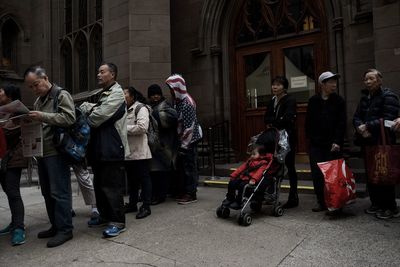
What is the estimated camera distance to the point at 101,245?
4.10m

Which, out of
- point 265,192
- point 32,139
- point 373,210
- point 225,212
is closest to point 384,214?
point 373,210

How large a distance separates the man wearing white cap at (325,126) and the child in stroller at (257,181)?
528 millimetres

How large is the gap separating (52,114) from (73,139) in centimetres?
35

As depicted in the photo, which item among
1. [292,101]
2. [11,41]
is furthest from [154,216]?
[11,41]

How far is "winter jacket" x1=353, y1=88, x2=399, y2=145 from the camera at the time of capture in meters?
4.54

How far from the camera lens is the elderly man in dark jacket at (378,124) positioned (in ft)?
14.9

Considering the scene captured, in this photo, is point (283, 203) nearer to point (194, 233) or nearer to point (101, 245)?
point (194, 233)

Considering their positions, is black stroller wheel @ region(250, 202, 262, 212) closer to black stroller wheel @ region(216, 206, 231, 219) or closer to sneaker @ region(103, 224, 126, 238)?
black stroller wheel @ region(216, 206, 231, 219)

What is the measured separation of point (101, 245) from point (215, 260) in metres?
1.33

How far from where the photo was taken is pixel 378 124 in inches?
177

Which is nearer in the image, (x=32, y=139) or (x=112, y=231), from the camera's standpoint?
(x=32, y=139)

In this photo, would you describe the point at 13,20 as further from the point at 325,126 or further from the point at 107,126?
the point at 325,126

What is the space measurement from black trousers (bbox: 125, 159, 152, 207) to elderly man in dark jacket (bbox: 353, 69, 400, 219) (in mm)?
2826

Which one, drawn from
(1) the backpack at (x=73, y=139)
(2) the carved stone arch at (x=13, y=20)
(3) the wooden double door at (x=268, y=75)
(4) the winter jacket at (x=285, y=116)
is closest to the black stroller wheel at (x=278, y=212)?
(4) the winter jacket at (x=285, y=116)
